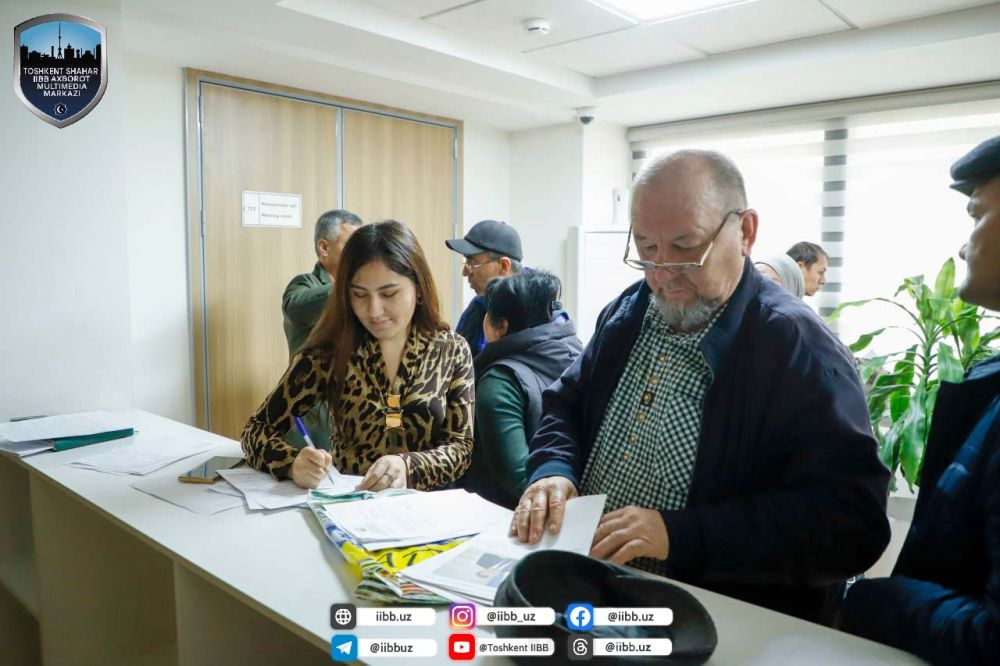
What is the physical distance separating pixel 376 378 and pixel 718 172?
3.17ft

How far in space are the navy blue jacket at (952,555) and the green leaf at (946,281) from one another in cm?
192

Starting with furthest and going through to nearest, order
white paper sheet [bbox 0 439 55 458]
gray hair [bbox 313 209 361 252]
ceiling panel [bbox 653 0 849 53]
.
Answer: gray hair [bbox 313 209 361 252]
ceiling panel [bbox 653 0 849 53]
white paper sheet [bbox 0 439 55 458]

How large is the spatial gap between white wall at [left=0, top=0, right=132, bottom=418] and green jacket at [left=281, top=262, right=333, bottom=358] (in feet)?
2.40

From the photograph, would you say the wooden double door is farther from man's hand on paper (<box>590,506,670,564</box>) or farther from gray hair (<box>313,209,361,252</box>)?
man's hand on paper (<box>590,506,670,564</box>)

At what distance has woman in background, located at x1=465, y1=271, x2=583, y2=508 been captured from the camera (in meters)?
1.75

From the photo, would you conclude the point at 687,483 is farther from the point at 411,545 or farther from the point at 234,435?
the point at 234,435

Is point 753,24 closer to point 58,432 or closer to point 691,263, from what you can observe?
point 691,263

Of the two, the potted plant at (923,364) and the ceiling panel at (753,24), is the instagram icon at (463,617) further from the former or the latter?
the ceiling panel at (753,24)

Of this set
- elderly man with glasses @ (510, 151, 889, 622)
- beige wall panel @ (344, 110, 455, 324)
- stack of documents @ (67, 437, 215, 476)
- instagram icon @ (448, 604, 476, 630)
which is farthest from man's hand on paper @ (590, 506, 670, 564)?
beige wall panel @ (344, 110, 455, 324)

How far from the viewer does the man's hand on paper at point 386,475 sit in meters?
1.56

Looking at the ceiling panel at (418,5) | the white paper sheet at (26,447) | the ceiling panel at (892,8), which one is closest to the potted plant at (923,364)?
the ceiling panel at (892,8)

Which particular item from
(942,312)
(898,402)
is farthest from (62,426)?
(942,312)

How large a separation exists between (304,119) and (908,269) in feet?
11.5

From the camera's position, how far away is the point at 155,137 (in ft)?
11.3
